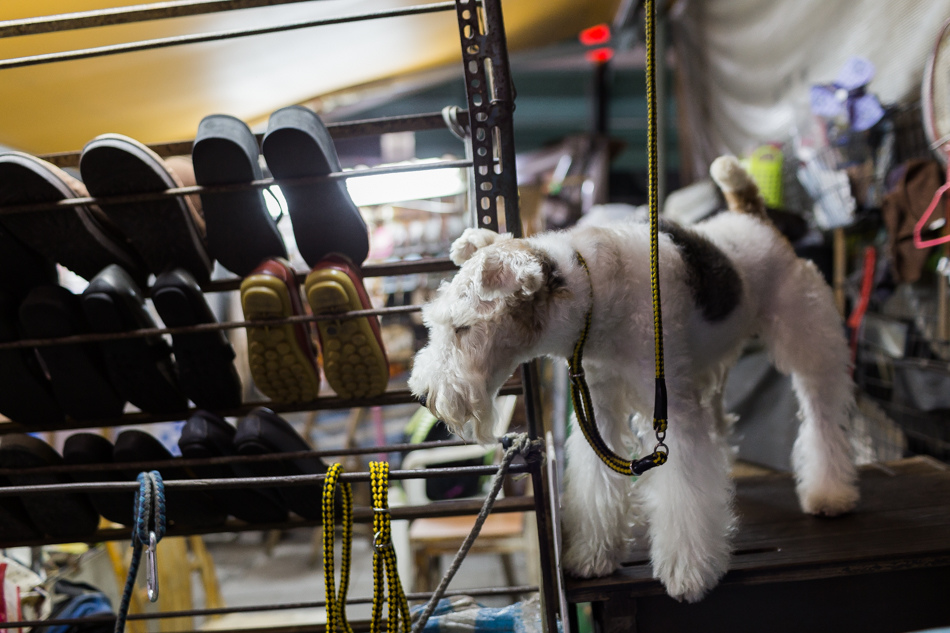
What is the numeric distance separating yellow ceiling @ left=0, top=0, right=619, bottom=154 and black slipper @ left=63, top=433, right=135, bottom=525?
4.17 ft

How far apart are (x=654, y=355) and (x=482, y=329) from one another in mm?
365

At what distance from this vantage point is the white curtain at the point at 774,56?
2.26 metres

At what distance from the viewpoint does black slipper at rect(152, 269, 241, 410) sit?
52.6 inches

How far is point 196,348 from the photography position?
141 centimetres

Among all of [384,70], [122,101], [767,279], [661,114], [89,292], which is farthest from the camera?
[661,114]

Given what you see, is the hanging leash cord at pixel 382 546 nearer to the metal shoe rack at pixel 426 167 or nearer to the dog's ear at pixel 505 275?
the metal shoe rack at pixel 426 167

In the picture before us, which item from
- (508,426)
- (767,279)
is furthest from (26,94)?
(767,279)


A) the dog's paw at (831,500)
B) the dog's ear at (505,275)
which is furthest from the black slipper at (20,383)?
the dog's paw at (831,500)

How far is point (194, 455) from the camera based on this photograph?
1384 millimetres

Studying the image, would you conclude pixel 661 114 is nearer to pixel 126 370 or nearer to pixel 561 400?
pixel 561 400

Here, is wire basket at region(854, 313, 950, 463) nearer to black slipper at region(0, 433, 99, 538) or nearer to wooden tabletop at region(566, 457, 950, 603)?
wooden tabletop at region(566, 457, 950, 603)

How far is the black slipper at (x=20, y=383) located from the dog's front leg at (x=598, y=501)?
4.33 feet

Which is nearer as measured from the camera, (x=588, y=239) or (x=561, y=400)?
(x=588, y=239)

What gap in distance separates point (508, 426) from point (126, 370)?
1.68 meters
